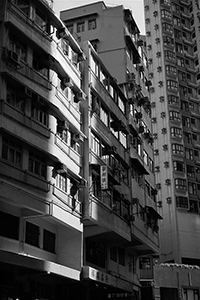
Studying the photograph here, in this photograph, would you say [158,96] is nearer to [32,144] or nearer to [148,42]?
[148,42]

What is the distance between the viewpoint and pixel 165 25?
61.5 meters

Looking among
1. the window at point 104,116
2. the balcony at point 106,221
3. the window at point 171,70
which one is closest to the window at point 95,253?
the balcony at point 106,221

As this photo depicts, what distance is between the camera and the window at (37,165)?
19.7 meters

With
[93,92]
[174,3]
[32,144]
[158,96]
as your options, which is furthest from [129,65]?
[174,3]

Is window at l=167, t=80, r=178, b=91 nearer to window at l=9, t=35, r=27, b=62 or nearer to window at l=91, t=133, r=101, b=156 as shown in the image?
window at l=91, t=133, r=101, b=156

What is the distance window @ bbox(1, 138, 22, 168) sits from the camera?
1848 centimetres

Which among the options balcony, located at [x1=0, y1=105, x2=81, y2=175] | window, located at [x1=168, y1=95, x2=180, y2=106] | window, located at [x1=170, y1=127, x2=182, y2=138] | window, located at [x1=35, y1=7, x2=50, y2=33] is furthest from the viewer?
window, located at [x1=168, y1=95, x2=180, y2=106]

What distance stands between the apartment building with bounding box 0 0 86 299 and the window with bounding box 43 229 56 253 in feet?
0.14

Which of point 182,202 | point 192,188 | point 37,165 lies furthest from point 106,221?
point 192,188

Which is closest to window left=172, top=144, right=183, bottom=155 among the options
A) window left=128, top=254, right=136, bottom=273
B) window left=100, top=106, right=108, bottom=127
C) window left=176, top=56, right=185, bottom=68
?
window left=176, top=56, right=185, bottom=68

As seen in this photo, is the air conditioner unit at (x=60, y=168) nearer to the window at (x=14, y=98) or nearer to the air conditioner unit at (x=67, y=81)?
the window at (x=14, y=98)

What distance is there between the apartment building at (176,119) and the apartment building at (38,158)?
29.9m

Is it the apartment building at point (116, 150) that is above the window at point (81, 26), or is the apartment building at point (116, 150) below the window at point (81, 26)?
below

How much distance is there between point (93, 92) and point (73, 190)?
624cm
